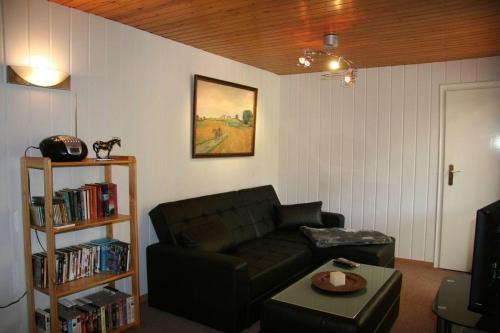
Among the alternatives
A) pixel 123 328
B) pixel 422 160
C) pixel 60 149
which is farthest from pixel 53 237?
pixel 422 160

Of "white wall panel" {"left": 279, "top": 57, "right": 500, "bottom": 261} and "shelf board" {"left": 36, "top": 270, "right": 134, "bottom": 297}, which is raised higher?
"white wall panel" {"left": 279, "top": 57, "right": 500, "bottom": 261}

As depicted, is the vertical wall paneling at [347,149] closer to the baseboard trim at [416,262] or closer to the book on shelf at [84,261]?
the baseboard trim at [416,262]

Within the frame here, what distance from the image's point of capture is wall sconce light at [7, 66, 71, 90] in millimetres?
2477

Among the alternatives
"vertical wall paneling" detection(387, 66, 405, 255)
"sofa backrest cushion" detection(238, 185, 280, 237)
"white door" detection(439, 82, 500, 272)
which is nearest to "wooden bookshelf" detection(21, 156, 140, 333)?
"sofa backrest cushion" detection(238, 185, 280, 237)

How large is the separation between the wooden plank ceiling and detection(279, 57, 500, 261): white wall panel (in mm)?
492

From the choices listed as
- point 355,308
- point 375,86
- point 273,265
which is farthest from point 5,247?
point 375,86

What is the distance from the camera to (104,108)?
3066 mm

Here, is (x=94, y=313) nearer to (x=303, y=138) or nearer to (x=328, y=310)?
(x=328, y=310)

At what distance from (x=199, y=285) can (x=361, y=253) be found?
1.55m

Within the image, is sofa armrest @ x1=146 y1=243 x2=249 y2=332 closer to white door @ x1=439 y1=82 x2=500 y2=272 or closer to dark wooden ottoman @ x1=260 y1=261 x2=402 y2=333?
dark wooden ottoman @ x1=260 y1=261 x2=402 y2=333

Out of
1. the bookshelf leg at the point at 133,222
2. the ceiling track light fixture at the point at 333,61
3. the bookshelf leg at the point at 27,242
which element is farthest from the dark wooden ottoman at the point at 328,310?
the ceiling track light fixture at the point at 333,61

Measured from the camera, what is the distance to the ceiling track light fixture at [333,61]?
11.0 ft

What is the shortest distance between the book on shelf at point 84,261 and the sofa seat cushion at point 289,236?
1684 millimetres

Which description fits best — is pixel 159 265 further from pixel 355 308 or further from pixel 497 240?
pixel 497 240
